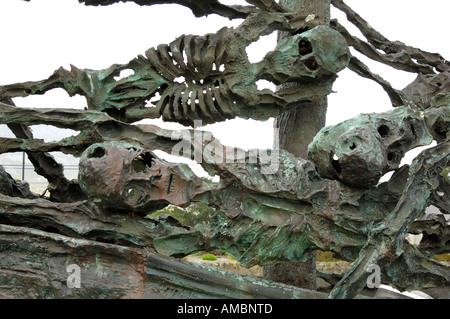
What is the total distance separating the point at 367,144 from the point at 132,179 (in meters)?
1.12

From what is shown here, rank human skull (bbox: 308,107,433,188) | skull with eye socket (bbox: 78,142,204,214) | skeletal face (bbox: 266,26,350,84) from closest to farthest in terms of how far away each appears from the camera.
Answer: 1. human skull (bbox: 308,107,433,188)
2. skull with eye socket (bbox: 78,142,204,214)
3. skeletal face (bbox: 266,26,350,84)

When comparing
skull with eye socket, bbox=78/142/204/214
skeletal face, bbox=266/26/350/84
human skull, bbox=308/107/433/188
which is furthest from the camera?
skeletal face, bbox=266/26/350/84

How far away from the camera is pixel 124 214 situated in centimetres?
271

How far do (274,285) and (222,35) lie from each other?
5.14 ft

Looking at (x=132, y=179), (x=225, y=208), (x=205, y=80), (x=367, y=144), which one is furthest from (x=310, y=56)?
(x=132, y=179)

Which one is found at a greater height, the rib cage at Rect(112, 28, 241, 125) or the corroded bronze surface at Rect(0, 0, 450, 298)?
the rib cage at Rect(112, 28, 241, 125)

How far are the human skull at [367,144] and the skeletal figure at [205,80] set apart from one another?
0.74m

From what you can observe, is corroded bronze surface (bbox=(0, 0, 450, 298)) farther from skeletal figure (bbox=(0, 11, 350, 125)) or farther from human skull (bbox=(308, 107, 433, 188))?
skeletal figure (bbox=(0, 11, 350, 125))

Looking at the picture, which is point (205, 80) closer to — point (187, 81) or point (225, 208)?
point (187, 81)

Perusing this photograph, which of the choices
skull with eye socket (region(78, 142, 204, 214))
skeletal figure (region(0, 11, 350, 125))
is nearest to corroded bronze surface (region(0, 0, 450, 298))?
skull with eye socket (region(78, 142, 204, 214))

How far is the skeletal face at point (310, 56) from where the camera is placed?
3111 millimetres

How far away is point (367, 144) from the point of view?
2.37 meters

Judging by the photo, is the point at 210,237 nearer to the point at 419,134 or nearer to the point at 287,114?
the point at 419,134

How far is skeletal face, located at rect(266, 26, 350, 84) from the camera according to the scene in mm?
3111
